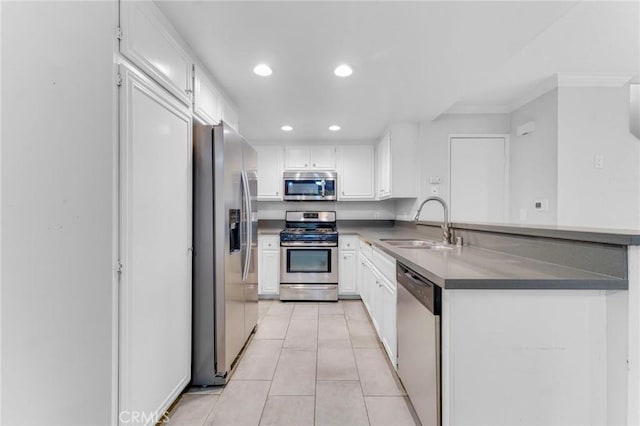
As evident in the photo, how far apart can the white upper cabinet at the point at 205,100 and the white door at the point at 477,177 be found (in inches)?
112

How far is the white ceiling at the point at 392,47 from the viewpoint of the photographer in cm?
147

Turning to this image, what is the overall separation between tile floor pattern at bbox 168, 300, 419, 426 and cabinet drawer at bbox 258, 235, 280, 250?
1187 millimetres

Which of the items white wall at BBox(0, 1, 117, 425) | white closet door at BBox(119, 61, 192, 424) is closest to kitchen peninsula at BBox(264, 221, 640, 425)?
white closet door at BBox(119, 61, 192, 424)

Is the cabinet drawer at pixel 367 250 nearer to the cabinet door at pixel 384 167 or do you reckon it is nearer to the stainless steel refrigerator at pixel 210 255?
the cabinet door at pixel 384 167

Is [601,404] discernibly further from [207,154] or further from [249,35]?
[249,35]

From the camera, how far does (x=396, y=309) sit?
1.82 meters

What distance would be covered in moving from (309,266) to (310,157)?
64.8 inches

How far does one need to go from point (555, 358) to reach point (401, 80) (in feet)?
6.84

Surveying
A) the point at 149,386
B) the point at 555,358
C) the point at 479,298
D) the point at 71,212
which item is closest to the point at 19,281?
the point at 71,212

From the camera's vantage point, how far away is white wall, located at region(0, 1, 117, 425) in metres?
1.03

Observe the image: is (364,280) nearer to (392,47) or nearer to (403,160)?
(403,160)

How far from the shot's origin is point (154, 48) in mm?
1396

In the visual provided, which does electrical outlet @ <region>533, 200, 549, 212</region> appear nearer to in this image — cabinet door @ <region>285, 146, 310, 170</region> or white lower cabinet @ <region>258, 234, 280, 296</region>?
cabinet door @ <region>285, 146, 310, 170</region>

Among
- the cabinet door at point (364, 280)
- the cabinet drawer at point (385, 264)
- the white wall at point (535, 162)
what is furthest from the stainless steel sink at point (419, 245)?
the white wall at point (535, 162)
